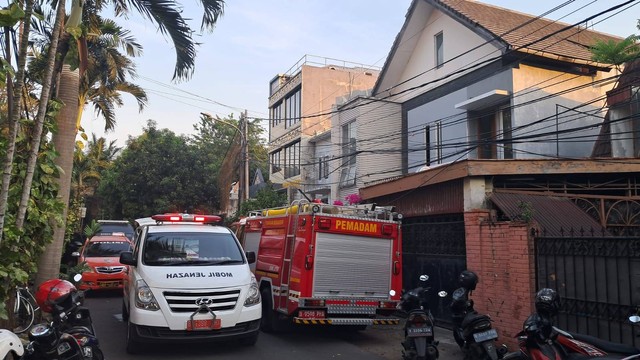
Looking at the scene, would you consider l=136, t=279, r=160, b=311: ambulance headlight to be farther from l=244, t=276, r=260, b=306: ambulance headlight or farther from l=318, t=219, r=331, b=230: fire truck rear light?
l=318, t=219, r=331, b=230: fire truck rear light

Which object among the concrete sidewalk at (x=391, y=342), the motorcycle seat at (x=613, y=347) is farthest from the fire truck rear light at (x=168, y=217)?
the motorcycle seat at (x=613, y=347)

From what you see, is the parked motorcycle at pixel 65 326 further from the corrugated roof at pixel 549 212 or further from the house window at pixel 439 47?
the house window at pixel 439 47

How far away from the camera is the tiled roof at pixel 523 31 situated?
16.1 metres

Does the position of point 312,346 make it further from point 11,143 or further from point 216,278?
point 11,143

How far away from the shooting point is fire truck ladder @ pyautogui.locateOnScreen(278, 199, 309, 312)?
9.41 metres

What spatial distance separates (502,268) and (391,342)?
2.38m

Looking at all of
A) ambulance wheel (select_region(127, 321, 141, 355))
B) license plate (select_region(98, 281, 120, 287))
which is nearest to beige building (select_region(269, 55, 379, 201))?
license plate (select_region(98, 281, 120, 287))

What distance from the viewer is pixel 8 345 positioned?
15.2 ft

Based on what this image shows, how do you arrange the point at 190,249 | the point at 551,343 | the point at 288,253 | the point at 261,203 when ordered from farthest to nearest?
the point at 261,203 → the point at 288,253 → the point at 190,249 → the point at 551,343

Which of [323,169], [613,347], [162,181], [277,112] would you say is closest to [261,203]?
[323,169]

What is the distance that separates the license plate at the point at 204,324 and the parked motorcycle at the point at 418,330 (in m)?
2.66

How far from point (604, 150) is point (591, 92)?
2333mm

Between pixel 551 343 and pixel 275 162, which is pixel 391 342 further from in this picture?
pixel 275 162

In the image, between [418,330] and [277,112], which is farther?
[277,112]
